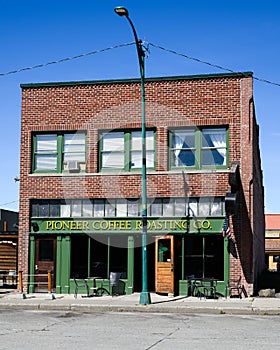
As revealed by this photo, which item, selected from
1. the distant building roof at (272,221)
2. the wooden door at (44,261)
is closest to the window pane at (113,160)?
the wooden door at (44,261)

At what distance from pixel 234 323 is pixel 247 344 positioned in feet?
13.6

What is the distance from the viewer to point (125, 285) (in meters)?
24.7

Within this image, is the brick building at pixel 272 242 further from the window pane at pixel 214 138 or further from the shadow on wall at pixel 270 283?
the window pane at pixel 214 138

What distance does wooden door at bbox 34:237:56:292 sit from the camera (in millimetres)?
→ 25281

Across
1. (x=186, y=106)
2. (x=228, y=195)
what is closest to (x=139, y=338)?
(x=228, y=195)

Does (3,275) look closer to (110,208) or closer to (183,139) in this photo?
(110,208)

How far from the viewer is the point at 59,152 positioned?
25.6 meters

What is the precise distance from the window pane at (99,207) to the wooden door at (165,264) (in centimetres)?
251

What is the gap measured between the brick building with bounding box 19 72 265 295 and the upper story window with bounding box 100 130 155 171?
4cm

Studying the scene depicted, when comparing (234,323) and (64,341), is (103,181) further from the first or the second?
(64,341)

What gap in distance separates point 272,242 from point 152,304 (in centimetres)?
4486

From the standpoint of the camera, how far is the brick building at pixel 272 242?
62938 millimetres

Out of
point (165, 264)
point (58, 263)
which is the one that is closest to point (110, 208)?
point (58, 263)

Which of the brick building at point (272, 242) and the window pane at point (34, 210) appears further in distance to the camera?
the brick building at point (272, 242)
